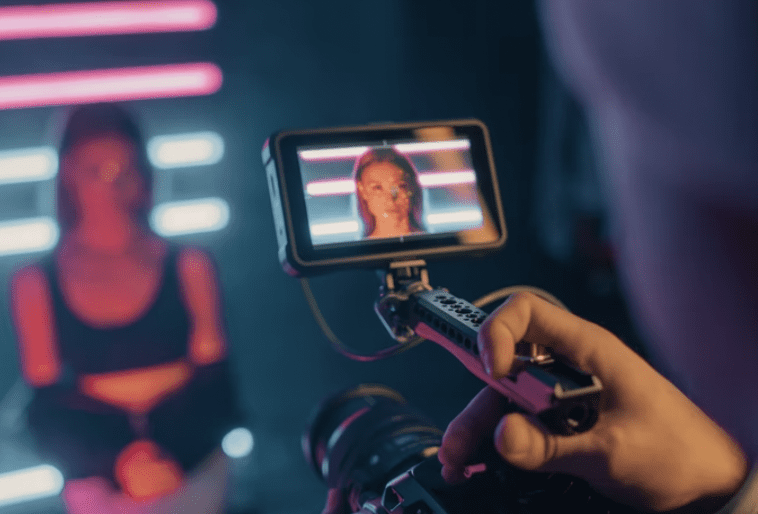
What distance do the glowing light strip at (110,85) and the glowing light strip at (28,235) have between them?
1.40 ft

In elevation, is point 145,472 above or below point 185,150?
below

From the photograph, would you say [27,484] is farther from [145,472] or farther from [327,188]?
[327,188]

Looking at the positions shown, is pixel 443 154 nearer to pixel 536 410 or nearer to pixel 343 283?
pixel 536 410

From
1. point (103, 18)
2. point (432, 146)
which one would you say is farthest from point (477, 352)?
point (103, 18)

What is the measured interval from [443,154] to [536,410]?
404mm

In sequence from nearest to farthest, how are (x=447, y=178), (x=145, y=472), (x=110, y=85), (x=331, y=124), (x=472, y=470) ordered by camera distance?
(x=472, y=470)
(x=447, y=178)
(x=145, y=472)
(x=110, y=85)
(x=331, y=124)

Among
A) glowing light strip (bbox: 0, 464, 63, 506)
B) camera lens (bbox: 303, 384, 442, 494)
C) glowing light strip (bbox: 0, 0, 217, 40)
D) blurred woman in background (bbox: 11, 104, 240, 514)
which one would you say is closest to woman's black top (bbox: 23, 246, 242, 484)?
blurred woman in background (bbox: 11, 104, 240, 514)

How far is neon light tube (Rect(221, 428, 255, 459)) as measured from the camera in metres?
1.92

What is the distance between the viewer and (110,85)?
202cm

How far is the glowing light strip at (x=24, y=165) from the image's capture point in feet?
6.28

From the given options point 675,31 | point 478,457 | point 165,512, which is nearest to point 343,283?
point 165,512

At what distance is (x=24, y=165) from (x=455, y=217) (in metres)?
1.83

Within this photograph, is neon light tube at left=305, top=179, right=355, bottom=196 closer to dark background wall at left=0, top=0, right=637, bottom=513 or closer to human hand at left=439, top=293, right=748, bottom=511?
human hand at left=439, top=293, right=748, bottom=511

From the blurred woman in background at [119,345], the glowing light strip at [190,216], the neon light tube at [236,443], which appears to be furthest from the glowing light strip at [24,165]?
the neon light tube at [236,443]
